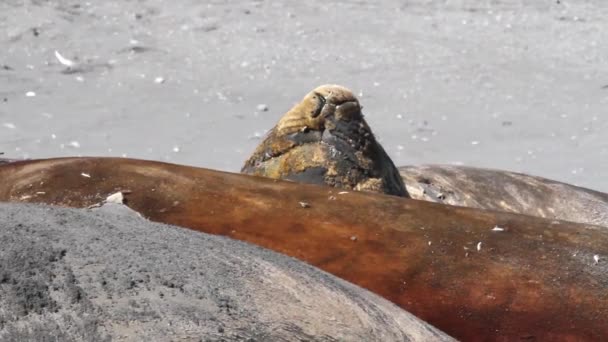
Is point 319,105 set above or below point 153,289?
below

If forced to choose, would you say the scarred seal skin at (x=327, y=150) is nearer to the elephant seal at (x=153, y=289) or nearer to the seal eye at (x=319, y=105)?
the seal eye at (x=319, y=105)

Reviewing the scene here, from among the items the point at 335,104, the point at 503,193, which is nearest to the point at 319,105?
the point at 335,104

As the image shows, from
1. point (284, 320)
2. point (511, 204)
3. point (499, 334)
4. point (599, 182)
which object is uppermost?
point (284, 320)

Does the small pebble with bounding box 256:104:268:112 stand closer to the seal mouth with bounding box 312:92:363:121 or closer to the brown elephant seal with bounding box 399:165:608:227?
the brown elephant seal with bounding box 399:165:608:227

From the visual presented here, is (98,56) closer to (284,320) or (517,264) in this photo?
(517,264)

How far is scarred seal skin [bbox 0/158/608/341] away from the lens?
2529mm

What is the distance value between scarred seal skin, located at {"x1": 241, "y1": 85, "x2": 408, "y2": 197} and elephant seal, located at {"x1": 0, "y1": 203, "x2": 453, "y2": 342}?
6.93 ft

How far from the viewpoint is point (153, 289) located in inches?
57.5

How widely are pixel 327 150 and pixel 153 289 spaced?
2.56 m

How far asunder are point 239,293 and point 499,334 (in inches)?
42.5

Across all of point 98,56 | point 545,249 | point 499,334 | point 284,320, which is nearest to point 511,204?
point 545,249

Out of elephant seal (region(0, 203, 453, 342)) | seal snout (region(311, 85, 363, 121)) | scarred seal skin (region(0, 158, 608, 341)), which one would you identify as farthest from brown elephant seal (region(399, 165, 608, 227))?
elephant seal (region(0, 203, 453, 342))

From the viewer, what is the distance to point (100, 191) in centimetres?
306

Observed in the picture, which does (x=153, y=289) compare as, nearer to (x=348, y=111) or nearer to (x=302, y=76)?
(x=348, y=111)
